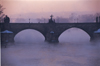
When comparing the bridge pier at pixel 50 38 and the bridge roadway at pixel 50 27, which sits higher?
the bridge roadway at pixel 50 27

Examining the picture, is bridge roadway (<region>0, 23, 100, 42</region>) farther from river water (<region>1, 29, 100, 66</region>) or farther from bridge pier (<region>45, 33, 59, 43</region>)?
river water (<region>1, 29, 100, 66</region>)

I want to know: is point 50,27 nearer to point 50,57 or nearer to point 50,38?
point 50,38

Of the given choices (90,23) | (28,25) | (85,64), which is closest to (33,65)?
(85,64)

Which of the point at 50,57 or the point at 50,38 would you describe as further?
the point at 50,38

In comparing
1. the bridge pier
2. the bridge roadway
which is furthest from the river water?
the bridge pier

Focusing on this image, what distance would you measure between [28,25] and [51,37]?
610 cm

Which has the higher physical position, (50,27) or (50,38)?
(50,27)

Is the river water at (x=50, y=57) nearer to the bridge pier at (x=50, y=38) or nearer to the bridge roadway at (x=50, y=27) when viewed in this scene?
the bridge roadway at (x=50, y=27)

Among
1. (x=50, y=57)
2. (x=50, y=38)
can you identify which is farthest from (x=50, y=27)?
(x=50, y=57)

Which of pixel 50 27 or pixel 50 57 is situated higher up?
pixel 50 27

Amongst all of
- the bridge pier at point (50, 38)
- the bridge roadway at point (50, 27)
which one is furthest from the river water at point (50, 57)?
the bridge pier at point (50, 38)

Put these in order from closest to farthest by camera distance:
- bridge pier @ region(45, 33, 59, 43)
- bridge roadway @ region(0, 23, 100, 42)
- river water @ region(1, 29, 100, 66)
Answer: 1. river water @ region(1, 29, 100, 66)
2. bridge roadway @ region(0, 23, 100, 42)
3. bridge pier @ region(45, 33, 59, 43)

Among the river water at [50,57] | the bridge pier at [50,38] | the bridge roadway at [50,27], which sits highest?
the bridge roadway at [50,27]

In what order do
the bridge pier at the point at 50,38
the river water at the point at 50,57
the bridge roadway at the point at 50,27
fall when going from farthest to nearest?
the bridge pier at the point at 50,38 < the bridge roadway at the point at 50,27 < the river water at the point at 50,57
